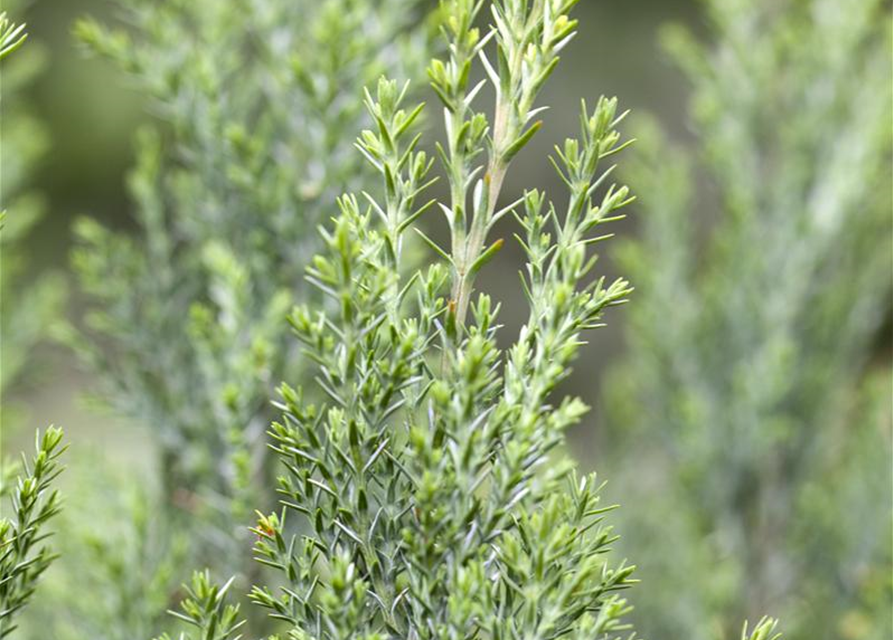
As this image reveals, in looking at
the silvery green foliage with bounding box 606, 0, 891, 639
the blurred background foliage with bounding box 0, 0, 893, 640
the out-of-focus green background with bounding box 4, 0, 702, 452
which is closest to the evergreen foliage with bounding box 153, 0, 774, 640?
the blurred background foliage with bounding box 0, 0, 893, 640

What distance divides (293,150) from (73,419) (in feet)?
13.2

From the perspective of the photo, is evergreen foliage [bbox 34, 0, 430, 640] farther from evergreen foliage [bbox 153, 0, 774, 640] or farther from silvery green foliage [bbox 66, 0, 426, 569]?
evergreen foliage [bbox 153, 0, 774, 640]

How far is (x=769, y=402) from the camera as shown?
2.46m

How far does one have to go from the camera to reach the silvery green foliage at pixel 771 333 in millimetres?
2469

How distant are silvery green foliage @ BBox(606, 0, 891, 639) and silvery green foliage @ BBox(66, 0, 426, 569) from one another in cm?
114

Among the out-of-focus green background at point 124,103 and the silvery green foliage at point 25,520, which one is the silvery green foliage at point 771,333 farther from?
the out-of-focus green background at point 124,103

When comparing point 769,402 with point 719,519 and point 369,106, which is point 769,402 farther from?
point 369,106

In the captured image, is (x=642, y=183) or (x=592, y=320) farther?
(x=642, y=183)

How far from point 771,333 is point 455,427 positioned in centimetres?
186

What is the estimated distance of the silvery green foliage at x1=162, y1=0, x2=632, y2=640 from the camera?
0.93 meters

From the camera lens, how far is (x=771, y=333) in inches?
101

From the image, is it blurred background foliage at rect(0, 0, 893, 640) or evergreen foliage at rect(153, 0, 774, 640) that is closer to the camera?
evergreen foliage at rect(153, 0, 774, 640)

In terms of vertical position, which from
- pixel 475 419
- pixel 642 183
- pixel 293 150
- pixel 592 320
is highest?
pixel 642 183

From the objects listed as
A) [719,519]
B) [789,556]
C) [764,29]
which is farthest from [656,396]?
[764,29]
